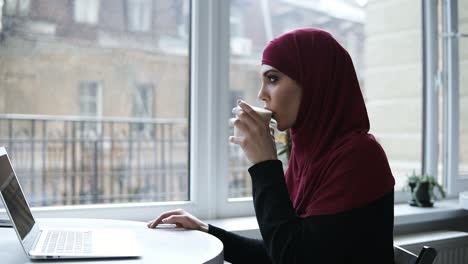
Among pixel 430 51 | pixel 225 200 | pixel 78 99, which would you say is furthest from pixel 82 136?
pixel 430 51

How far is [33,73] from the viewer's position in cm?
169

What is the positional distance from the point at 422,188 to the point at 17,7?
192 cm

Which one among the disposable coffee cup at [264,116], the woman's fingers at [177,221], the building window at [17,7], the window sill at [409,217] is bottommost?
the window sill at [409,217]

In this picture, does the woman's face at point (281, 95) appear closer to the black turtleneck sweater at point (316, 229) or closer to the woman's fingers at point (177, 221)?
the black turtleneck sweater at point (316, 229)

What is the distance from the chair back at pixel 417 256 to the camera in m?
1.08

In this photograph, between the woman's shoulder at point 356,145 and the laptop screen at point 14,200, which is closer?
the laptop screen at point 14,200

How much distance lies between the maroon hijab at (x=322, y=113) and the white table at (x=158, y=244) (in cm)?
28

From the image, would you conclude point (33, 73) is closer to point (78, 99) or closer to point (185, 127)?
point (78, 99)

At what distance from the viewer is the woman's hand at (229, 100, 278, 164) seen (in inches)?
45.5

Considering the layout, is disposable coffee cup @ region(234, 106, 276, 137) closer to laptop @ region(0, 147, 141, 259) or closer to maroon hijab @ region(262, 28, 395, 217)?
maroon hijab @ region(262, 28, 395, 217)

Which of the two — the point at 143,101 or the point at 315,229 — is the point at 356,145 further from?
the point at 143,101

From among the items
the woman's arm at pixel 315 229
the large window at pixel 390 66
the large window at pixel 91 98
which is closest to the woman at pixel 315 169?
the woman's arm at pixel 315 229

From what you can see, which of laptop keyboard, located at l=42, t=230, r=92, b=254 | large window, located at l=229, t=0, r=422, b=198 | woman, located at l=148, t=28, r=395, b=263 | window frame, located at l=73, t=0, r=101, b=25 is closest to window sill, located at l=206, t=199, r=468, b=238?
large window, located at l=229, t=0, r=422, b=198

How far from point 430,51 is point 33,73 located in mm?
1973
